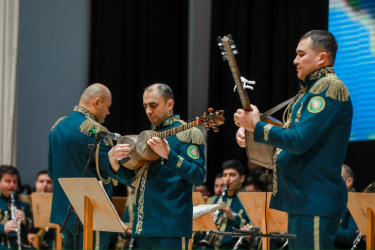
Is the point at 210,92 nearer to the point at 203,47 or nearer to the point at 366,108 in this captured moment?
the point at 203,47

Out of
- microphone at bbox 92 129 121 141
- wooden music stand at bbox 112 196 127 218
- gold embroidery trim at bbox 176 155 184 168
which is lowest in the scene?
wooden music stand at bbox 112 196 127 218

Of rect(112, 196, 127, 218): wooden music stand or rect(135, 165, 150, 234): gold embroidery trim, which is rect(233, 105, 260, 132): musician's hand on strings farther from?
rect(112, 196, 127, 218): wooden music stand

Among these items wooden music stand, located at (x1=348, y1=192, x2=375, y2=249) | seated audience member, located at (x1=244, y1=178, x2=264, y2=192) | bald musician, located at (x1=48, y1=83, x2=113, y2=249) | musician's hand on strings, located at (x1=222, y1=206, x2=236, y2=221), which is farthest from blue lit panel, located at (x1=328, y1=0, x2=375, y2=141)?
bald musician, located at (x1=48, y1=83, x2=113, y2=249)

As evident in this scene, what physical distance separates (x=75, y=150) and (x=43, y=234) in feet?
9.31

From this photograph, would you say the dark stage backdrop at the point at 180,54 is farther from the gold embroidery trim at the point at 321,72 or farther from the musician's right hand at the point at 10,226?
the gold embroidery trim at the point at 321,72

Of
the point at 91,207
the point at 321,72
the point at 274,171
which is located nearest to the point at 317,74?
the point at 321,72

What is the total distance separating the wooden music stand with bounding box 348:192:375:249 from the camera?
4219 mm

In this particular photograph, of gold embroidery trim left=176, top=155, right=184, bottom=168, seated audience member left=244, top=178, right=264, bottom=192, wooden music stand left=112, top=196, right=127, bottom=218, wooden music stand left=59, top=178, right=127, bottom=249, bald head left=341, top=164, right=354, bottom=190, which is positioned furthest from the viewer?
seated audience member left=244, top=178, right=264, bottom=192

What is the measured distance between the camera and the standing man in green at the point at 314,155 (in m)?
3.17

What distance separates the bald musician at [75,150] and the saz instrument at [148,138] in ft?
2.94

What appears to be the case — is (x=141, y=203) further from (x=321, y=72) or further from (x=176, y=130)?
(x=321, y=72)

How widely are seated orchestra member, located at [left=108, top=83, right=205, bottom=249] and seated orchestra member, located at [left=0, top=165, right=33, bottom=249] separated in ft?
11.0

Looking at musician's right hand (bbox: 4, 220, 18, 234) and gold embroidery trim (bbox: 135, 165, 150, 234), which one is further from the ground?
gold embroidery trim (bbox: 135, 165, 150, 234)

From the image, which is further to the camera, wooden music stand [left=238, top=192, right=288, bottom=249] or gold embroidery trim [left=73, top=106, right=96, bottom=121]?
wooden music stand [left=238, top=192, right=288, bottom=249]
